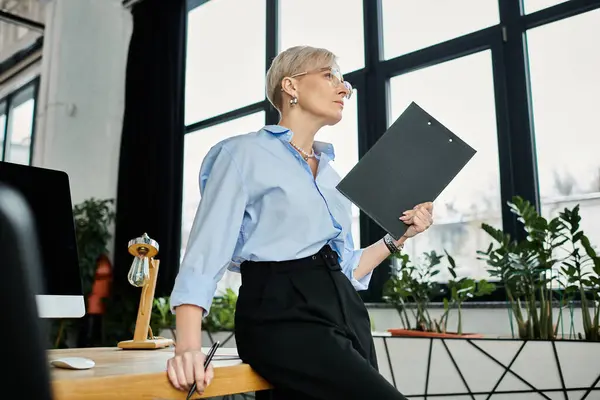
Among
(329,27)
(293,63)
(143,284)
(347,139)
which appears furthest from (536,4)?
(143,284)

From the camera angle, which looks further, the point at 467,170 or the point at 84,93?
the point at 84,93

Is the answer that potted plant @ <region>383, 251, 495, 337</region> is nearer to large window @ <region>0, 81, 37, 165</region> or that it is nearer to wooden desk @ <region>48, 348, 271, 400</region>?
wooden desk @ <region>48, 348, 271, 400</region>

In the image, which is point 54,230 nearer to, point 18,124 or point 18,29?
point 18,124

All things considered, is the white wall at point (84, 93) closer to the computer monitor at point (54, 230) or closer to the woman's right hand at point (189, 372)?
the computer monitor at point (54, 230)

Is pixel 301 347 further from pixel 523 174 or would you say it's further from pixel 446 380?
pixel 523 174

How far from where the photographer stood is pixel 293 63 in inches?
49.5

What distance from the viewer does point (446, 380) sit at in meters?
1.93

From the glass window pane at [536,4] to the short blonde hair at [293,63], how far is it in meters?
1.98

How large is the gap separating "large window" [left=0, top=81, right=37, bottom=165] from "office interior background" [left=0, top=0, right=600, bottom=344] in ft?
0.08

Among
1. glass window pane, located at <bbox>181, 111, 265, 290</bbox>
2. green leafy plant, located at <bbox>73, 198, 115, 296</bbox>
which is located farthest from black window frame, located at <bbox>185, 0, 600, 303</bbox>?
green leafy plant, located at <bbox>73, 198, 115, 296</bbox>

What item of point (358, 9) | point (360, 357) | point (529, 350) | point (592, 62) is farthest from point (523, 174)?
point (360, 357)

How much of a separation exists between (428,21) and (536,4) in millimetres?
614

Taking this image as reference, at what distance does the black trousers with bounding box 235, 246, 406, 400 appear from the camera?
35.9 inches

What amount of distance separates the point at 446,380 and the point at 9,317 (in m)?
1.90
